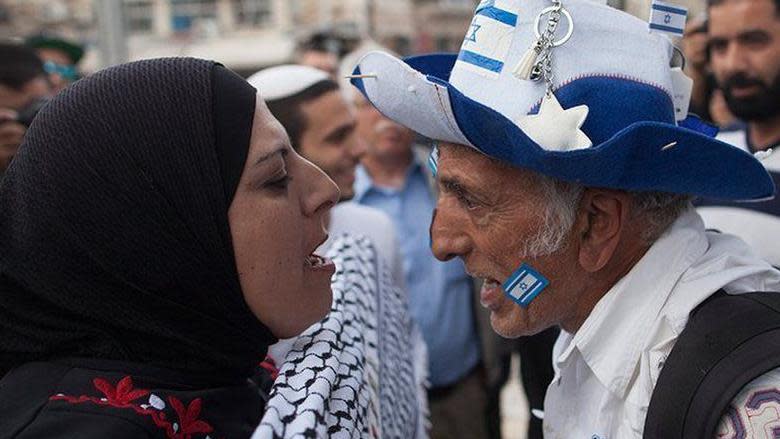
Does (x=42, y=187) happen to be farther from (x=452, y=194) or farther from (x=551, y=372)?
(x=551, y=372)

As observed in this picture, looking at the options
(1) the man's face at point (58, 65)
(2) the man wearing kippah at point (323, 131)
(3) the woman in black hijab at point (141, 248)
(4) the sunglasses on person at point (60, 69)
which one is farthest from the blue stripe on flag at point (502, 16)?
(4) the sunglasses on person at point (60, 69)

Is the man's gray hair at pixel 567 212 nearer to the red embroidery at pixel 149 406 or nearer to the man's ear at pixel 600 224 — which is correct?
the man's ear at pixel 600 224

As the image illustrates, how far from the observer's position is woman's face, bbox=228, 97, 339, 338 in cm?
139

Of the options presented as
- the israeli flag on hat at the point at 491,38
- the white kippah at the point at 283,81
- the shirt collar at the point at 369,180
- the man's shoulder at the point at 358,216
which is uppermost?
the israeli flag on hat at the point at 491,38

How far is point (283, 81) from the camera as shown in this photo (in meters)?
2.99

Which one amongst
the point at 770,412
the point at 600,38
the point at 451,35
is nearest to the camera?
the point at 770,412

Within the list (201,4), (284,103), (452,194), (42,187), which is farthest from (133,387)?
(201,4)

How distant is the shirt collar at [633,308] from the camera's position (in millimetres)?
1472

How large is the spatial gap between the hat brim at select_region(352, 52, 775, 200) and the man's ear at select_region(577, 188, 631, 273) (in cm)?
7

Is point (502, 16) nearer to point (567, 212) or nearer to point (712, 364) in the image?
point (567, 212)

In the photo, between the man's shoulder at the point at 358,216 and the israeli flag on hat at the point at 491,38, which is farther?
the man's shoulder at the point at 358,216

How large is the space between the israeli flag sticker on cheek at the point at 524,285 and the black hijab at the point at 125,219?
1.86 ft

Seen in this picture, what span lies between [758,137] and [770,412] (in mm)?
2118

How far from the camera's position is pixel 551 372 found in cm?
220
